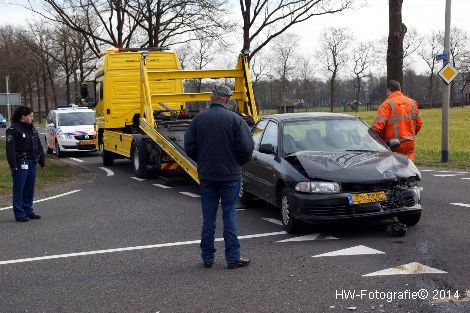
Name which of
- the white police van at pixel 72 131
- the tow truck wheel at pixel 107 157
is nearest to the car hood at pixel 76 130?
the white police van at pixel 72 131

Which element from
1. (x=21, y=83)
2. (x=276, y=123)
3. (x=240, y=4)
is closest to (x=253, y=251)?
(x=276, y=123)

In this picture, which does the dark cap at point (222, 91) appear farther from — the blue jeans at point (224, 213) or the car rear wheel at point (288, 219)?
the car rear wheel at point (288, 219)

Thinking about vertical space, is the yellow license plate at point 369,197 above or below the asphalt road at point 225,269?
above

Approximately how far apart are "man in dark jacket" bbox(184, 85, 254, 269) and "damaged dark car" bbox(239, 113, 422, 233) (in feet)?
4.62

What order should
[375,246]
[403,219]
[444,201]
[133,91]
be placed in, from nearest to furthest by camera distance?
[375,246]
[403,219]
[444,201]
[133,91]

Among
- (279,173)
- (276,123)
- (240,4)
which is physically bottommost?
(279,173)

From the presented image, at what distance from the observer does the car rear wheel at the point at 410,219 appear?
7568mm

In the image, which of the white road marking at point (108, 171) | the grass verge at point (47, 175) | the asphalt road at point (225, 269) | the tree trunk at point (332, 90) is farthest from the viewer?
the tree trunk at point (332, 90)

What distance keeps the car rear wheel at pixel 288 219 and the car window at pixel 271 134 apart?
38.0 inches

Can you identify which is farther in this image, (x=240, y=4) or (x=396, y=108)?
(x=240, y=4)

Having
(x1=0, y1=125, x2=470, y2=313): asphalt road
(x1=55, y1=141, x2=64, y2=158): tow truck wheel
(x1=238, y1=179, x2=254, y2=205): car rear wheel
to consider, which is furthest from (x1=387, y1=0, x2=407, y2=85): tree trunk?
(x1=55, y1=141, x2=64, y2=158): tow truck wheel

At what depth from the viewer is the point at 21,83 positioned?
59219 millimetres

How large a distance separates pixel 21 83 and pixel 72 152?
39.3m

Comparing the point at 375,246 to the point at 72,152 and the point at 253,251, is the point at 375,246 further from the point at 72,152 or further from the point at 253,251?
the point at 72,152
